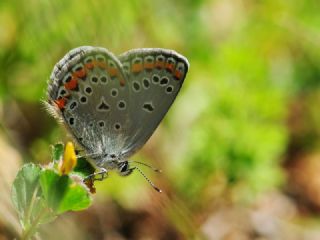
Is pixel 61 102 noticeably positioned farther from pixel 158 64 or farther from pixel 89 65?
pixel 158 64

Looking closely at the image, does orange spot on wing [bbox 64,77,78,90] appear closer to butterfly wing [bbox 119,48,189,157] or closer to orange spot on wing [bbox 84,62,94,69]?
orange spot on wing [bbox 84,62,94,69]


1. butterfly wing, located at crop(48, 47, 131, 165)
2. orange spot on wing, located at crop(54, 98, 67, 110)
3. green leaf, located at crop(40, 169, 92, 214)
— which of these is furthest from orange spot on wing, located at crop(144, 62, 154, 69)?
green leaf, located at crop(40, 169, 92, 214)

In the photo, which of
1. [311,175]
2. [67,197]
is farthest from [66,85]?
[311,175]

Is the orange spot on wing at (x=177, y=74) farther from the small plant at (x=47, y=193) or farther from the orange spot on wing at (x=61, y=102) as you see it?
the small plant at (x=47, y=193)

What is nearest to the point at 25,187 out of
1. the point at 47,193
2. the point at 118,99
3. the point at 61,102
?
the point at 47,193

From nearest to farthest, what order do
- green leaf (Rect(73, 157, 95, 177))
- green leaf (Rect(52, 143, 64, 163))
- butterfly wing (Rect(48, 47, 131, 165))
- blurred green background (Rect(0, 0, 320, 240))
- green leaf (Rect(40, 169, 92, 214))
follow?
1. green leaf (Rect(40, 169, 92, 214))
2. green leaf (Rect(52, 143, 64, 163))
3. green leaf (Rect(73, 157, 95, 177))
4. butterfly wing (Rect(48, 47, 131, 165))
5. blurred green background (Rect(0, 0, 320, 240))

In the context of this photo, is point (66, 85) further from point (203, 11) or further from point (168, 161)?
point (203, 11)

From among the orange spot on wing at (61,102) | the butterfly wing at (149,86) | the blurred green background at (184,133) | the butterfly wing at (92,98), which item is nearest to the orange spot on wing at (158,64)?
the butterfly wing at (149,86)
